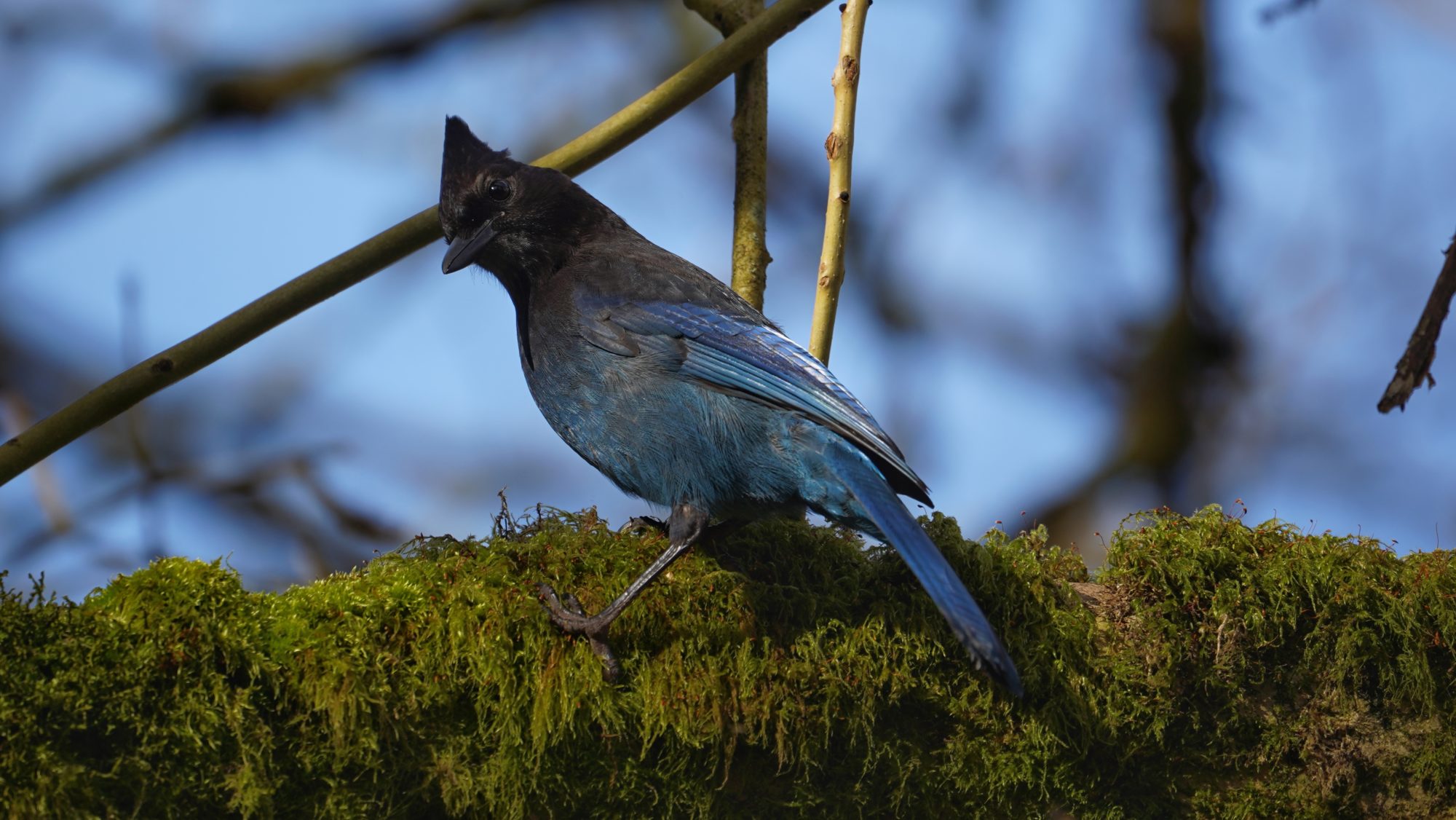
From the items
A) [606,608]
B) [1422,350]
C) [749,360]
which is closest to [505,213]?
[749,360]

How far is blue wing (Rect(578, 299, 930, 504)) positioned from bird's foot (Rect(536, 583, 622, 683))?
0.91m

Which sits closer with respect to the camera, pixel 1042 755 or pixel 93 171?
pixel 1042 755

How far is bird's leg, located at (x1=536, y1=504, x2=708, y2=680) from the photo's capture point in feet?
9.81

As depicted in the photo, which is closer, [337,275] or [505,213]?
[337,275]

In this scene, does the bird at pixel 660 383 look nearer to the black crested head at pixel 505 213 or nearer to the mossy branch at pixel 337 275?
the black crested head at pixel 505 213

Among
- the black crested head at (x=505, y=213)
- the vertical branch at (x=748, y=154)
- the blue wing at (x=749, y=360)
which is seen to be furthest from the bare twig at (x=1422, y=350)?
the black crested head at (x=505, y=213)

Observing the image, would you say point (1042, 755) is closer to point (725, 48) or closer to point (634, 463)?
point (634, 463)

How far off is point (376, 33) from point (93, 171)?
163 cm

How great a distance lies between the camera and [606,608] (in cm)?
309

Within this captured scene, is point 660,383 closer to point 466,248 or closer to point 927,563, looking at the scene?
point 466,248

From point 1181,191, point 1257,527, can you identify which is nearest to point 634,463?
point 1257,527

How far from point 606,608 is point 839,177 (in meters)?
1.88

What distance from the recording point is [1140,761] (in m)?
3.29

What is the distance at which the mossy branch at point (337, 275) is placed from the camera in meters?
3.38
